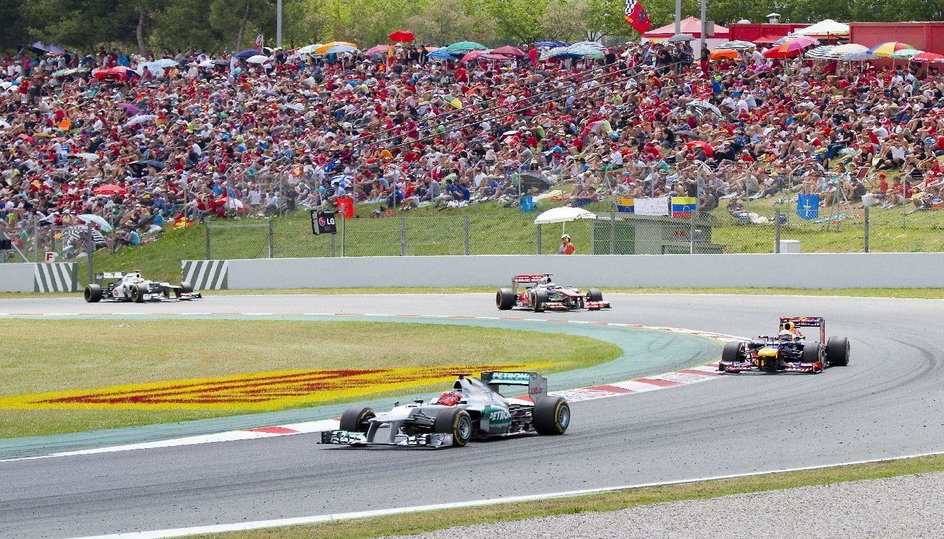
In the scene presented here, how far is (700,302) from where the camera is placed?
26391 millimetres

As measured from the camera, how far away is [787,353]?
15492mm

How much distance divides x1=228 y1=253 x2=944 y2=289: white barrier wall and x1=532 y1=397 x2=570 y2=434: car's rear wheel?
18823mm

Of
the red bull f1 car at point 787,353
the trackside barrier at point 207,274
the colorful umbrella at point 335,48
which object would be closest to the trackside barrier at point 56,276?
the trackside barrier at point 207,274

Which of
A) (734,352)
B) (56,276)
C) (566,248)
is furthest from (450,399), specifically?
(56,276)

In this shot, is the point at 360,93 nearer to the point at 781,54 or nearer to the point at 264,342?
the point at 781,54

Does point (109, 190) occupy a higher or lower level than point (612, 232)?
higher

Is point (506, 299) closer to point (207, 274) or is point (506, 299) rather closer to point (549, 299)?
point (549, 299)

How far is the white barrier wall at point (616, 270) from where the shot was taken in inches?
1118

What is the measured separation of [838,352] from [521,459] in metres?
7.08

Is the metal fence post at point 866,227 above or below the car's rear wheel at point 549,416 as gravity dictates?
above

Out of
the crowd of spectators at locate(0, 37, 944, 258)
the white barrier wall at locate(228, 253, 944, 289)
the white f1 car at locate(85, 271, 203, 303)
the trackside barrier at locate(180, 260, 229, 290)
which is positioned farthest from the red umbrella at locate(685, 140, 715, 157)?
the trackside barrier at locate(180, 260, 229, 290)

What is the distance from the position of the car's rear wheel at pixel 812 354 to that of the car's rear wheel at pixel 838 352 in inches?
14.9

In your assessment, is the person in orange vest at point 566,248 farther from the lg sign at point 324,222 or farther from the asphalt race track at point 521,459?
the asphalt race track at point 521,459

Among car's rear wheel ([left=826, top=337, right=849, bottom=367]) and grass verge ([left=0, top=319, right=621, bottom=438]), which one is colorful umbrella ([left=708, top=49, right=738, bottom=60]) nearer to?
grass verge ([left=0, top=319, right=621, bottom=438])
